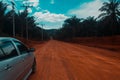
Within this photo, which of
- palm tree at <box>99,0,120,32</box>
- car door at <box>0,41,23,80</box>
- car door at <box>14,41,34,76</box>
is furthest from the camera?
palm tree at <box>99,0,120,32</box>

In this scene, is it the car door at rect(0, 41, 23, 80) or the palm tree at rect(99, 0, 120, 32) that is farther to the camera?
the palm tree at rect(99, 0, 120, 32)

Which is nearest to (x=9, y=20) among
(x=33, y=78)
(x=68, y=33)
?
(x=33, y=78)

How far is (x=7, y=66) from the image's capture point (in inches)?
214

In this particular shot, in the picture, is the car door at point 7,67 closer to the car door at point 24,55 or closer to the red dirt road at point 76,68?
the car door at point 24,55

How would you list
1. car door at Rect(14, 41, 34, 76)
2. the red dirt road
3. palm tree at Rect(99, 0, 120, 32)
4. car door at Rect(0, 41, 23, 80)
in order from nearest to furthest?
car door at Rect(0, 41, 23, 80)
car door at Rect(14, 41, 34, 76)
the red dirt road
palm tree at Rect(99, 0, 120, 32)

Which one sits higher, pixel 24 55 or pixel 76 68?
pixel 24 55

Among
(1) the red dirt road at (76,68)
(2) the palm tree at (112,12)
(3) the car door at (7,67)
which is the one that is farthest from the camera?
(2) the palm tree at (112,12)

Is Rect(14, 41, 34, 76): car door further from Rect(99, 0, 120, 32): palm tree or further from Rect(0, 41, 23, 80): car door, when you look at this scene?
Rect(99, 0, 120, 32): palm tree

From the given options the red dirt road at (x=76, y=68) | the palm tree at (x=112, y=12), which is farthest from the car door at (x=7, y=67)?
the palm tree at (x=112, y=12)

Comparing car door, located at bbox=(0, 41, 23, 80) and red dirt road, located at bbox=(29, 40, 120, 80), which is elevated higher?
car door, located at bbox=(0, 41, 23, 80)

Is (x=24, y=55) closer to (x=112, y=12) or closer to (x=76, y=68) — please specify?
(x=76, y=68)

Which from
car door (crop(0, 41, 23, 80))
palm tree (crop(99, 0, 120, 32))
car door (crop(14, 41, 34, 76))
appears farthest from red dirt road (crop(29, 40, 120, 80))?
palm tree (crop(99, 0, 120, 32))

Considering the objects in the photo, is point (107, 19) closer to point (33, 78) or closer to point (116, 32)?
point (116, 32)

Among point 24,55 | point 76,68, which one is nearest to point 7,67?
point 24,55
